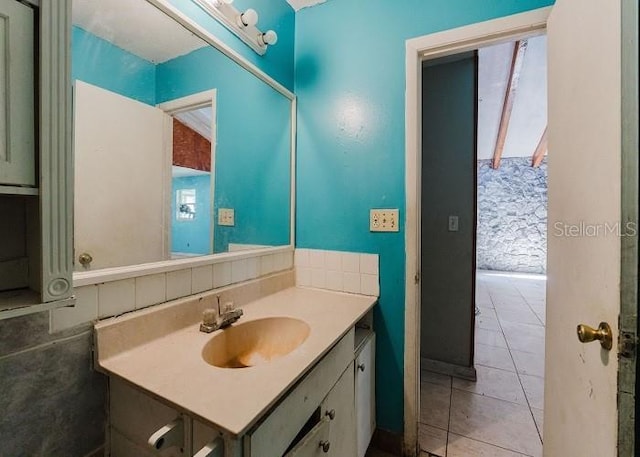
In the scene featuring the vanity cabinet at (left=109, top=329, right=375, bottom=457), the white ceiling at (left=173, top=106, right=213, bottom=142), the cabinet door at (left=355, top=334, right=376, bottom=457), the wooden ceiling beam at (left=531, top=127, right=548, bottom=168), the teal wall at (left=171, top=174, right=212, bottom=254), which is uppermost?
the wooden ceiling beam at (left=531, top=127, right=548, bottom=168)

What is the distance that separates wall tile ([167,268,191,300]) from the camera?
997mm

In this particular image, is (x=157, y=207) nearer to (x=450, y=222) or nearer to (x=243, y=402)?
(x=243, y=402)

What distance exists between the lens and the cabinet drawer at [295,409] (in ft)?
2.00

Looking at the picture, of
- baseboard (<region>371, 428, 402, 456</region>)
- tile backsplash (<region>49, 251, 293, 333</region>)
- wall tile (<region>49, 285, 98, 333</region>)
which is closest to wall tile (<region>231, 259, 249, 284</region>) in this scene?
tile backsplash (<region>49, 251, 293, 333</region>)

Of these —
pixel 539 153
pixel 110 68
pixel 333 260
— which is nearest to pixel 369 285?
pixel 333 260

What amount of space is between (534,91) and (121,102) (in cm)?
421

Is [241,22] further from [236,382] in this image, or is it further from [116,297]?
[236,382]

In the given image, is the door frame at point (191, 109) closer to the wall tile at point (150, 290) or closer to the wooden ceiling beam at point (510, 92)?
the wall tile at point (150, 290)

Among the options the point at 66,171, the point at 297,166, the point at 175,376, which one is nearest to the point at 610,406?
the point at 175,376

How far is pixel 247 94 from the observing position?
4.67 feet

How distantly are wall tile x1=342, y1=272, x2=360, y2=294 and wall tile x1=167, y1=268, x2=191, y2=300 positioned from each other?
80 centimetres

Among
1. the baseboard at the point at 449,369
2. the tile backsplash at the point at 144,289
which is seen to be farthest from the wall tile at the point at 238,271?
the baseboard at the point at 449,369

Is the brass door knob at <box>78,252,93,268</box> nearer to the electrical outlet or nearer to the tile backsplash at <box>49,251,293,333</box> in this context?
Answer: the tile backsplash at <box>49,251,293,333</box>

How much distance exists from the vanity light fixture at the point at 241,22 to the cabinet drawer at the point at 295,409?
140 cm
